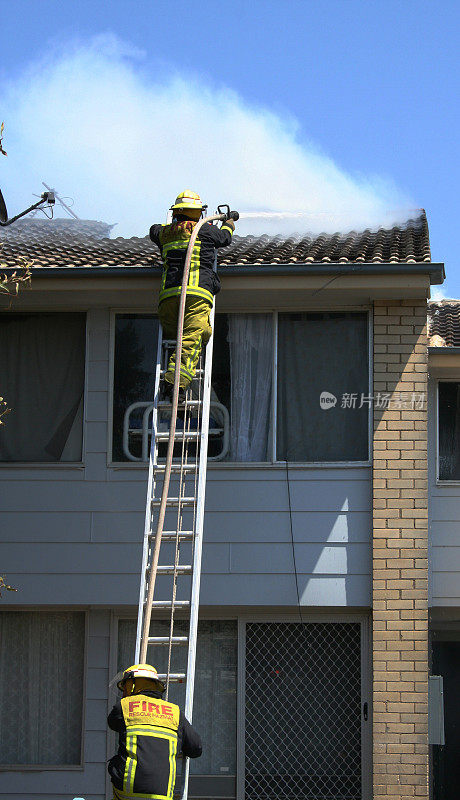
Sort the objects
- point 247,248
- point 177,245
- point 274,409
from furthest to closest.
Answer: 1. point 247,248
2. point 274,409
3. point 177,245

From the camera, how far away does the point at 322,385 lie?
387 inches

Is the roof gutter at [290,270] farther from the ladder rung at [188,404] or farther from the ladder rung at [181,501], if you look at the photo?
the ladder rung at [181,501]

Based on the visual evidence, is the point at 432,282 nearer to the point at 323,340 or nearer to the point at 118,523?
the point at 323,340

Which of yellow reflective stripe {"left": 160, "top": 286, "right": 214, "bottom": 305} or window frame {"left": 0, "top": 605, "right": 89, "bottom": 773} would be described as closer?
yellow reflective stripe {"left": 160, "top": 286, "right": 214, "bottom": 305}

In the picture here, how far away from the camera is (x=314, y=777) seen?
9.38 metres

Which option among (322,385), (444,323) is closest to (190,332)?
(322,385)

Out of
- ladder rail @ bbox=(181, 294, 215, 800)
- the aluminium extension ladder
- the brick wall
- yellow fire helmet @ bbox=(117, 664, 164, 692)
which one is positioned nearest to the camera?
yellow fire helmet @ bbox=(117, 664, 164, 692)

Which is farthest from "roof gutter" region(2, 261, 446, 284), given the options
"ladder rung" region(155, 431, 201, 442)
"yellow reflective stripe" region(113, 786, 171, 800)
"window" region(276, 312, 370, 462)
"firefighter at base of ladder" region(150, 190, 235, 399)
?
"yellow reflective stripe" region(113, 786, 171, 800)

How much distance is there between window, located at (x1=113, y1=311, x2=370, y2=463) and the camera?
971cm

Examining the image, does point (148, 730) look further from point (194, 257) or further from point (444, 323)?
point (444, 323)

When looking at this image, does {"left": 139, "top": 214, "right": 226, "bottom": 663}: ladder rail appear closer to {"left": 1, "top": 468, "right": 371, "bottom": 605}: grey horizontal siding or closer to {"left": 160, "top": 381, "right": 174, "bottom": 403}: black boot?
{"left": 160, "top": 381, "right": 174, "bottom": 403}: black boot

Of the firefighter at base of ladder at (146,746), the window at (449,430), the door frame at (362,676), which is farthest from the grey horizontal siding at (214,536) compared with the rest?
the firefighter at base of ladder at (146,746)

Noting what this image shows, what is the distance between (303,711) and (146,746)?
142 inches

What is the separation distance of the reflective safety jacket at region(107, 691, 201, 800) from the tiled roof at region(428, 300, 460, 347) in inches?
209
